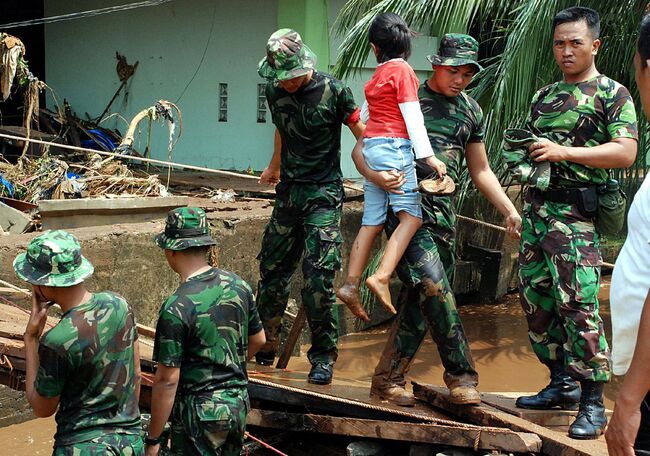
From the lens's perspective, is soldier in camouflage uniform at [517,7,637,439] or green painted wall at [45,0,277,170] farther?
green painted wall at [45,0,277,170]

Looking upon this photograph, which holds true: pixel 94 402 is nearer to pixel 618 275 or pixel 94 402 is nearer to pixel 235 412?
pixel 235 412

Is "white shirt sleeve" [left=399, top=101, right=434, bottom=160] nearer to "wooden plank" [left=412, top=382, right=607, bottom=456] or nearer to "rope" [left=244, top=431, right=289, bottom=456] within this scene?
"wooden plank" [left=412, top=382, right=607, bottom=456]

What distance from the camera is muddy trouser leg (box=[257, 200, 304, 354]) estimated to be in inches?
227

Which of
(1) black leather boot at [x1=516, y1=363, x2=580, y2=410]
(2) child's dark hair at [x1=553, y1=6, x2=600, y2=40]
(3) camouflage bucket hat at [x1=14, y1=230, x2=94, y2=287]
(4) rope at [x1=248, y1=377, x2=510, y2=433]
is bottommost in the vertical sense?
(4) rope at [x1=248, y1=377, x2=510, y2=433]

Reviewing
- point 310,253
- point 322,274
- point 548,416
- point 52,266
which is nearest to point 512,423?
point 548,416

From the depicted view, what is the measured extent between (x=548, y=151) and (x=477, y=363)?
5489 mm

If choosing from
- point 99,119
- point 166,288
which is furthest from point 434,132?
point 99,119

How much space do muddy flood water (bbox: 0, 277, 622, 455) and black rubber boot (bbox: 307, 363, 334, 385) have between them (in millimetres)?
2106

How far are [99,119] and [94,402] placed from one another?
10889 millimetres

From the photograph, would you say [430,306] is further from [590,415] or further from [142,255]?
[142,255]

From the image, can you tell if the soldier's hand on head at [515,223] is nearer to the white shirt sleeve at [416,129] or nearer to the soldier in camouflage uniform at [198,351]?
the white shirt sleeve at [416,129]

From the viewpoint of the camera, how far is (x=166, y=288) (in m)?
8.78

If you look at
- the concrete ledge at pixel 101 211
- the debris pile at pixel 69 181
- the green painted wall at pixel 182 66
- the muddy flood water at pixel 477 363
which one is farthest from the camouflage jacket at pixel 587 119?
the green painted wall at pixel 182 66

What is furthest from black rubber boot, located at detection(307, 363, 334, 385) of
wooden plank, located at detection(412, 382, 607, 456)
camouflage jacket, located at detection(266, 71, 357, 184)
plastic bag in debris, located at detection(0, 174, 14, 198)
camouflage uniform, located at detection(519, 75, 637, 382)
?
plastic bag in debris, located at detection(0, 174, 14, 198)
